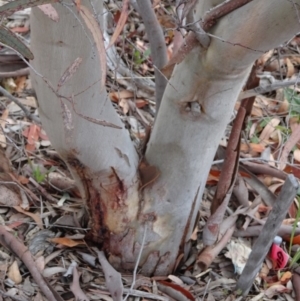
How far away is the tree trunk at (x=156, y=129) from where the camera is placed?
3.27 ft

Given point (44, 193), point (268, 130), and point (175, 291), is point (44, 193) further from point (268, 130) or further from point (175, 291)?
point (268, 130)

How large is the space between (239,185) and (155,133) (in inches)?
20.4

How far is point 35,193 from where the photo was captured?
5.41 ft

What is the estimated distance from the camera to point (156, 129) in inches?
53.7

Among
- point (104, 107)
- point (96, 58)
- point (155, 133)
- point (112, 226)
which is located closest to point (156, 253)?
point (112, 226)

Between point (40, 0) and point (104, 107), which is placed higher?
Answer: point (40, 0)

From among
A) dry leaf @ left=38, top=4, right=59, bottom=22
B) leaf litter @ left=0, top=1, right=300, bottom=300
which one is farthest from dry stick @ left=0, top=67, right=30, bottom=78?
dry leaf @ left=38, top=4, right=59, bottom=22

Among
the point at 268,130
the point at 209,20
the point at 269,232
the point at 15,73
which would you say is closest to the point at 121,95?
the point at 15,73

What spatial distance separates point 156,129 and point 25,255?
1.66 ft

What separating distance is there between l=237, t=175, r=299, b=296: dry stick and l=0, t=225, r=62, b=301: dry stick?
20.4 inches

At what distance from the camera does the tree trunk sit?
1.00 meters

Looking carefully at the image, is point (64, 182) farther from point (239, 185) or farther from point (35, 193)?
point (239, 185)

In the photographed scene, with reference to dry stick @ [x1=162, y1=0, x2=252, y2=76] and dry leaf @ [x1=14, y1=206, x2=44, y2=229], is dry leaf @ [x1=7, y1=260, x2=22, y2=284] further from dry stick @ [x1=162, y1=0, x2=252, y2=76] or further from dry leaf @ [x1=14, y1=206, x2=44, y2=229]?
dry stick @ [x1=162, y1=0, x2=252, y2=76]

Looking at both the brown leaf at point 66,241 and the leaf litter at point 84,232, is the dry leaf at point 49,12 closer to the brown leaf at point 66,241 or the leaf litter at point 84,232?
the leaf litter at point 84,232
